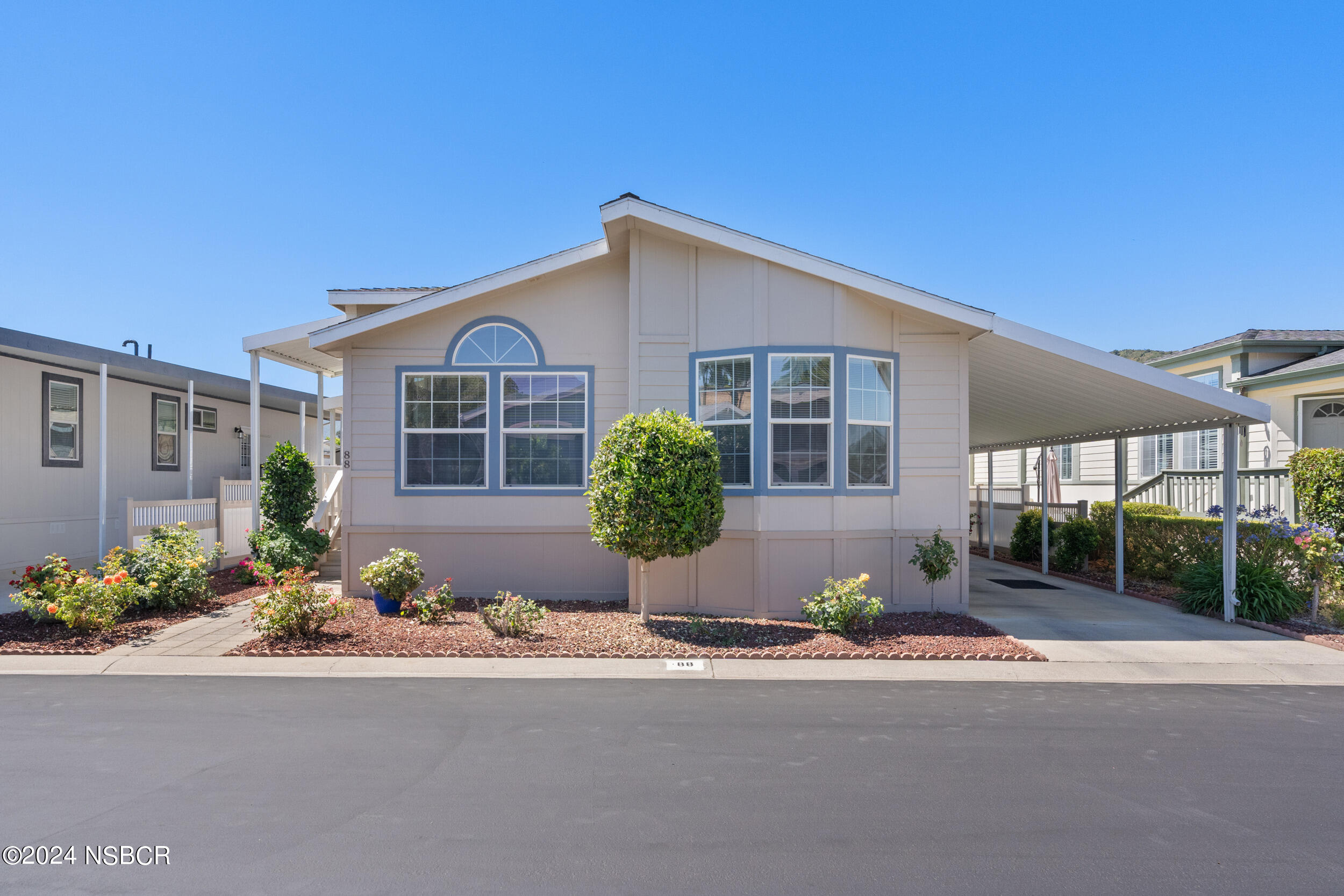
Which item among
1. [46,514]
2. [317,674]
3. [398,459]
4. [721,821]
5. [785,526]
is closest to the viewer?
[721,821]

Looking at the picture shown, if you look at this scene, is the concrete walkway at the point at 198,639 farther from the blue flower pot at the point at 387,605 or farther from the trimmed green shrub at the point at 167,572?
the blue flower pot at the point at 387,605

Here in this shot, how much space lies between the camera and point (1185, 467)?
17219 mm

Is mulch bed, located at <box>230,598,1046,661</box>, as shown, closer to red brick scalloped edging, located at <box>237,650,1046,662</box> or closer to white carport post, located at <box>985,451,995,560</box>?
red brick scalloped edging, located at <box>237,650,1046,662</box>

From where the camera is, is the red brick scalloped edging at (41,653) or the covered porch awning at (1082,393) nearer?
the red brick scalloped edging at (41,653)

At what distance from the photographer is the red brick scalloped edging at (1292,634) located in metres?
7.93

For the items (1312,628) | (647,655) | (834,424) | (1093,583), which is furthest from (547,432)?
(1312,628)

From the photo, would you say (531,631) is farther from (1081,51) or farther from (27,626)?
(1081,51)

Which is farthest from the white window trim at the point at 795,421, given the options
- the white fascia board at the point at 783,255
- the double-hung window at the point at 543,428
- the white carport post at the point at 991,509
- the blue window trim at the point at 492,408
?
the white carport post at the point at 991,509

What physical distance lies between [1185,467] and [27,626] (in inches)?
880

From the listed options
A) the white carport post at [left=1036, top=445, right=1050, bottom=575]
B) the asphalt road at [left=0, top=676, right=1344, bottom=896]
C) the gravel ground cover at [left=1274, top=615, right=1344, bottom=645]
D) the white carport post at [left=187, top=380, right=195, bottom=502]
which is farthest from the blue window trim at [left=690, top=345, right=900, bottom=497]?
the white carport post at [left=187, top=380, right=195, bottom=502]

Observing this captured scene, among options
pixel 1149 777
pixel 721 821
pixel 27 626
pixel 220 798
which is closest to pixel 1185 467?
pixel 1149 777

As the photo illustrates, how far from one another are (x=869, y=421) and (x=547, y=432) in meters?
4.42

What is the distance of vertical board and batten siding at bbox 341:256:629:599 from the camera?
385 inches

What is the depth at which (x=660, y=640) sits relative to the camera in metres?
7.71
